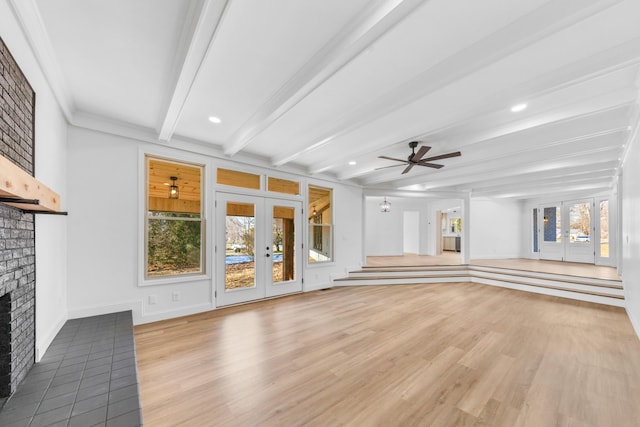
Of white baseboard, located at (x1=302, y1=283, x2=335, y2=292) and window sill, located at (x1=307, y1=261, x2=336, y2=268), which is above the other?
window sill, located at (x1=307, y1=261, x2=336, y2=268)

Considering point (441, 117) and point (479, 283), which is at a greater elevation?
point (441, 117)

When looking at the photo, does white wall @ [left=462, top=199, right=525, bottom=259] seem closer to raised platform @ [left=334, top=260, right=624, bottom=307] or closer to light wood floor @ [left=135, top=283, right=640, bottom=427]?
raised platform @ [left=334, top=260, right=624, bottom=307]

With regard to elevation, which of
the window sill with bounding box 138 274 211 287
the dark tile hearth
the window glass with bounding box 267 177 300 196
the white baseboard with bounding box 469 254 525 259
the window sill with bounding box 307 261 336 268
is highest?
the window glass with bounding box 267 177 300 196

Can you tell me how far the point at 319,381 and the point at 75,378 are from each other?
1893mm

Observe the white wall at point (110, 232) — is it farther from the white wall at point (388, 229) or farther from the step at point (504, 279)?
the white wall at point (388, 229)

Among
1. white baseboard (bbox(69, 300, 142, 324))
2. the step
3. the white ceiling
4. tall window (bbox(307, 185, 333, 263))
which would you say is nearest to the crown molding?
the white ceiling

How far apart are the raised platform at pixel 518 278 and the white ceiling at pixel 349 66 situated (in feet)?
9.50

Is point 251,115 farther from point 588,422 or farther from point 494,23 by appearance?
point 588,422

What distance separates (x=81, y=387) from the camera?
6.05 ft

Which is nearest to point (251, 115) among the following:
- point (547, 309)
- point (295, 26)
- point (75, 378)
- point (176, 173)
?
point (295, 26)

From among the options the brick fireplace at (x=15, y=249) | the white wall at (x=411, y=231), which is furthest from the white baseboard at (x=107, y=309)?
the white wall at (x=411, y=231)

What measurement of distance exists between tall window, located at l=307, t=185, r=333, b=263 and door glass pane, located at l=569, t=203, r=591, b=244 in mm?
8465

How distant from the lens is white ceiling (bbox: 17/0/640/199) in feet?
5.70

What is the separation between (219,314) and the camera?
13.4ft
